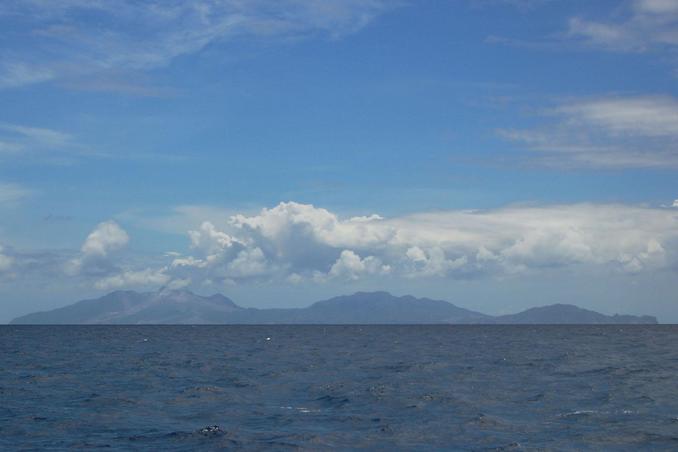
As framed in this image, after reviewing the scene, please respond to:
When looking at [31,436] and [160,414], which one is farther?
[160,414]

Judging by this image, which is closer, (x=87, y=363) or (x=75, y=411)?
(x=75, y=411)

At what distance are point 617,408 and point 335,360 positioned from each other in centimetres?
5141

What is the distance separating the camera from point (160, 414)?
47.0 m

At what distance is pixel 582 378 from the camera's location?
6919cm

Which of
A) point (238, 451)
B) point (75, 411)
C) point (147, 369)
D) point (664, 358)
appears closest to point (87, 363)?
point (147, 369)

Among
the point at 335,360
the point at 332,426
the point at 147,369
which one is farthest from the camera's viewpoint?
the point at 335,360

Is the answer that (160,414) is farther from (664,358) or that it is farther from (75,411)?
(664,358)

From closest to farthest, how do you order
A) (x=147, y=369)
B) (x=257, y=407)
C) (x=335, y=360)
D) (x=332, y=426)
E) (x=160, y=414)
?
(x=332, y=426) < (x=160, y=414) < (x=257, y=407) < (x=147, y=369) < (x=335, y=360)

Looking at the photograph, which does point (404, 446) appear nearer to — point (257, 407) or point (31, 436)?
point (257, 407)

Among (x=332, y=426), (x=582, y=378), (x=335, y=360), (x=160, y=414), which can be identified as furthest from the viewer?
(x=335, y=360)

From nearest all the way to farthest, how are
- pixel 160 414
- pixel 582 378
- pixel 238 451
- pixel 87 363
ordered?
1. pixel 238 451
2. pixel 160 414
3. pixel 582 378
4. pixel 87 363

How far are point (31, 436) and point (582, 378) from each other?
50184mm

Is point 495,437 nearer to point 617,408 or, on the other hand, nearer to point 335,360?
point 617,408

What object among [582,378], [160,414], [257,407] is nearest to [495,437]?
[257,407]
